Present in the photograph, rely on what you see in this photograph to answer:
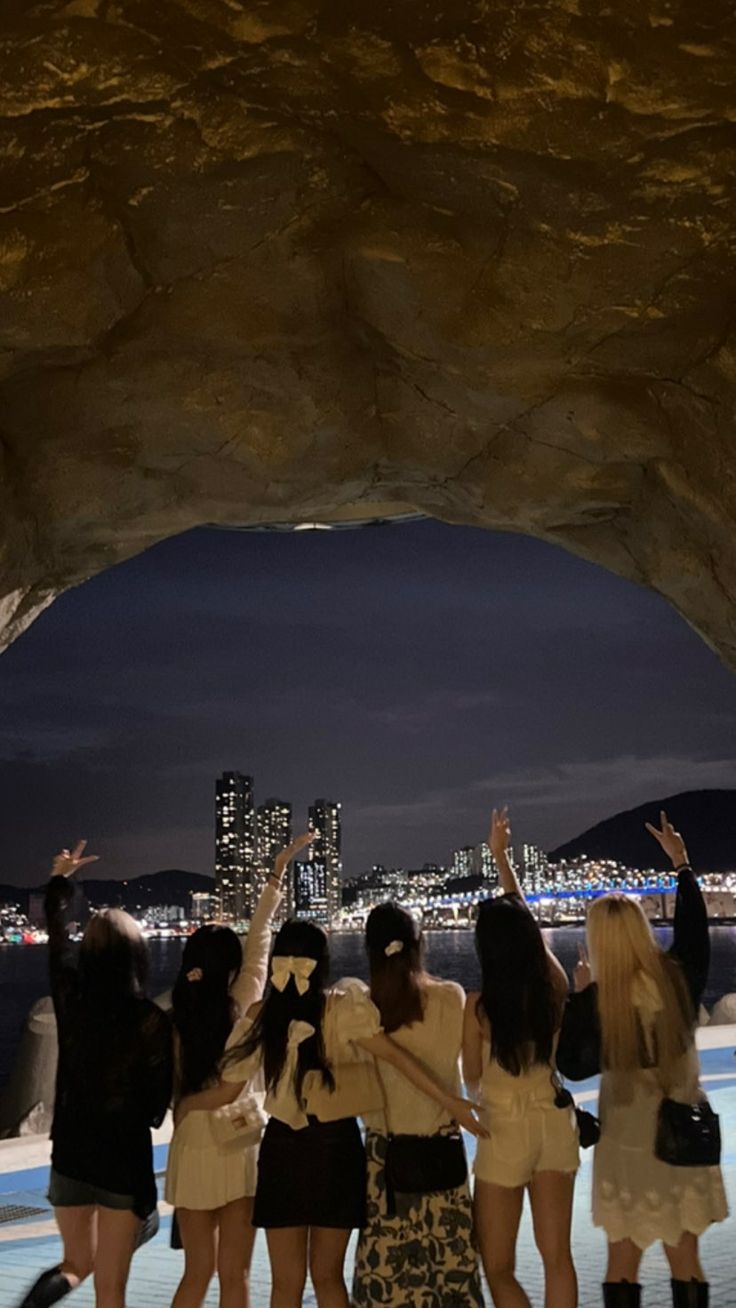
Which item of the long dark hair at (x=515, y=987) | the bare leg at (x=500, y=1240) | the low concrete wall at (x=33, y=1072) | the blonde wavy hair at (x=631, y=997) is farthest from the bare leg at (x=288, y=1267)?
the low concrete wall at (x=33, y=1072)

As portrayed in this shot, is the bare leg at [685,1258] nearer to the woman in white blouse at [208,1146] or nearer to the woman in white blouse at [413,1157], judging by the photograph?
the woman in white blouse at [413,1157]

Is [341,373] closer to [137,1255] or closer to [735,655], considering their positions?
[735,655]

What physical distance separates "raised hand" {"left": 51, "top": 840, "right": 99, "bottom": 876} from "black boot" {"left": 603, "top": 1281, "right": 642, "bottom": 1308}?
2068 millimetres

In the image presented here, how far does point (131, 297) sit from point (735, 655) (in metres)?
2.57

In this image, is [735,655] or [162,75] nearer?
[162,75]

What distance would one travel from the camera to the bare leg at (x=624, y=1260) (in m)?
3.63

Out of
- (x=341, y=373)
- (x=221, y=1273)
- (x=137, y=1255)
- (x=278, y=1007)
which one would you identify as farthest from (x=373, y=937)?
(x=137, y=1255)

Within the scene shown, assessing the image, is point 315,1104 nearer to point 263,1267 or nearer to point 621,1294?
point 621,1294

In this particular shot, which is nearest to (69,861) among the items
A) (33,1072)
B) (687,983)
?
(687,983)

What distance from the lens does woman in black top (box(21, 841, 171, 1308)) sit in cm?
362

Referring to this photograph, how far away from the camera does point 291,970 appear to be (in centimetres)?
354

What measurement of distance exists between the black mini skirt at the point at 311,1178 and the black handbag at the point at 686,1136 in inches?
32.7

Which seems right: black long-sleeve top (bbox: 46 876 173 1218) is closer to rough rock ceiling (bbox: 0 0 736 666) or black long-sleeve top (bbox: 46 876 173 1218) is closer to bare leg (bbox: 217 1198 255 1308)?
bare leg (bbox: 217 1198 255 1308)

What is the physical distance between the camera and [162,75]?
9.86ft
